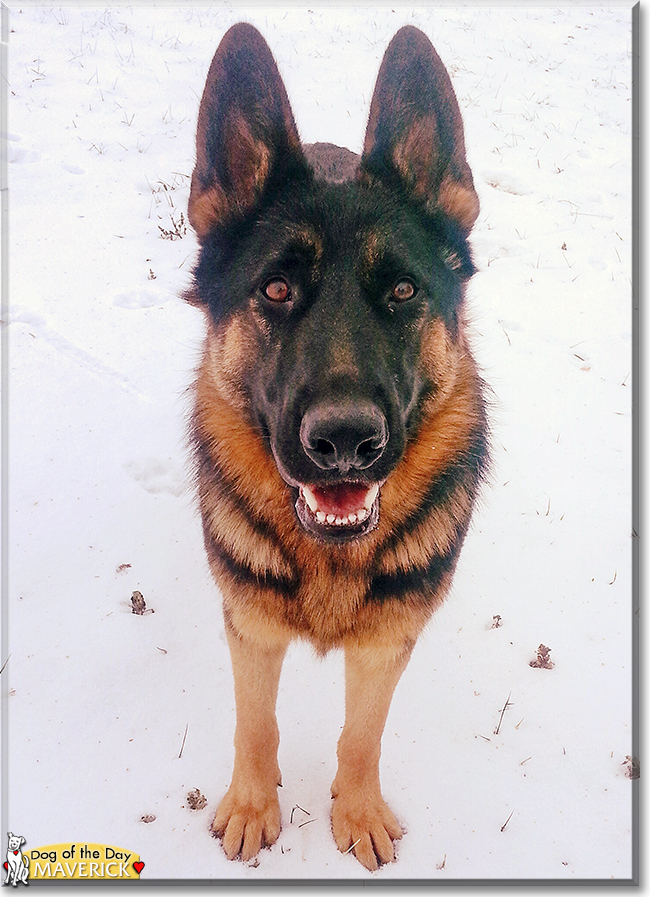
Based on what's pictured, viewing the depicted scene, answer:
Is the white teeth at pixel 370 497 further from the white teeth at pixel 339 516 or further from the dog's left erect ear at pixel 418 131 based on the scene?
the dog's left erect ear at pixel 418 131

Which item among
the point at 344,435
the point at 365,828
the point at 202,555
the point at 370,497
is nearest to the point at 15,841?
the point at 365,828

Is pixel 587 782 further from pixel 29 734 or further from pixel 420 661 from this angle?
pixel 29 734

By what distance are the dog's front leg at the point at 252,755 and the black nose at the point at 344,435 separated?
0.97m

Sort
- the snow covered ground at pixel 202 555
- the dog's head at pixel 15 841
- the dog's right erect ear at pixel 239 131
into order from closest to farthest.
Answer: the dog's right erect ear at pixel 239 131 → the dog's head at pixel 15 841 → the snow covered ground at pixel 202 555

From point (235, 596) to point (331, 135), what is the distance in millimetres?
5609

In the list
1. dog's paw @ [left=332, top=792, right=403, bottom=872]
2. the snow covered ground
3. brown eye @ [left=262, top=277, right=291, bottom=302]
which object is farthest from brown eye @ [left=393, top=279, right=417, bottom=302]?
dog's paw @ [left=332, top=792, right=403, bottom=872]

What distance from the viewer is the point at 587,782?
8.56 ft

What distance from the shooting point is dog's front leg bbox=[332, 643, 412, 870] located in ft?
7.67

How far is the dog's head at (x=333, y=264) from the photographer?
1.80 meters

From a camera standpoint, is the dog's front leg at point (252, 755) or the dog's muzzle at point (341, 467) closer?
the dog's muzzle at point (341, 467)

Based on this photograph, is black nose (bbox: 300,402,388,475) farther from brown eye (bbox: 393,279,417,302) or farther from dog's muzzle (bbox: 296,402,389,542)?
brown eye (bbox: 393,279,417,302)

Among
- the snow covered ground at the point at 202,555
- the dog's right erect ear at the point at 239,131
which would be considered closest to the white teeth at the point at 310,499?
the dog's right erect ear at the point at 239,131

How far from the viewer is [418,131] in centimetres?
211

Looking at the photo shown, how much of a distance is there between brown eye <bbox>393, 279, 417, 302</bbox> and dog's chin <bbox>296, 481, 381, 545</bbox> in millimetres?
622
